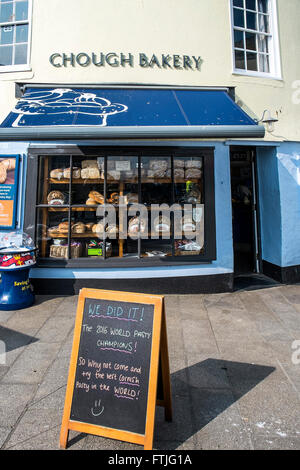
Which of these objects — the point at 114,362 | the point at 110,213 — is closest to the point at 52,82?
the point at 110,213

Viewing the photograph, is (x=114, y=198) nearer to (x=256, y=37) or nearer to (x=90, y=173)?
(x=90, y=173)

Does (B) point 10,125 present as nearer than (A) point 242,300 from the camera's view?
Yes

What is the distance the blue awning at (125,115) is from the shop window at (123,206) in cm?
100

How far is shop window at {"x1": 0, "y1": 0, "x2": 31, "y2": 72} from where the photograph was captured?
618cm

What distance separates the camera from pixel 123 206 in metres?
5.84

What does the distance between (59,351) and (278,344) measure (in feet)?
9.19

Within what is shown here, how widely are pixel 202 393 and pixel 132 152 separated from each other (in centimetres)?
429

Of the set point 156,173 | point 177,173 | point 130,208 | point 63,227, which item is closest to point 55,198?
point 63,227

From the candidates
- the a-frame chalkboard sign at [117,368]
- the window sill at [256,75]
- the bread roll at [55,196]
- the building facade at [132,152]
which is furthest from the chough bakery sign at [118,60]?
the a-frame chalkboard sign at [117,368]

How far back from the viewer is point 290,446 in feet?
7.16

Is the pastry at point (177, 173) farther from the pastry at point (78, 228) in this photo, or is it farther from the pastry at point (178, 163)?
the pastry at point (78, 228)

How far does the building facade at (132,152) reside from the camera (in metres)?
5.61
